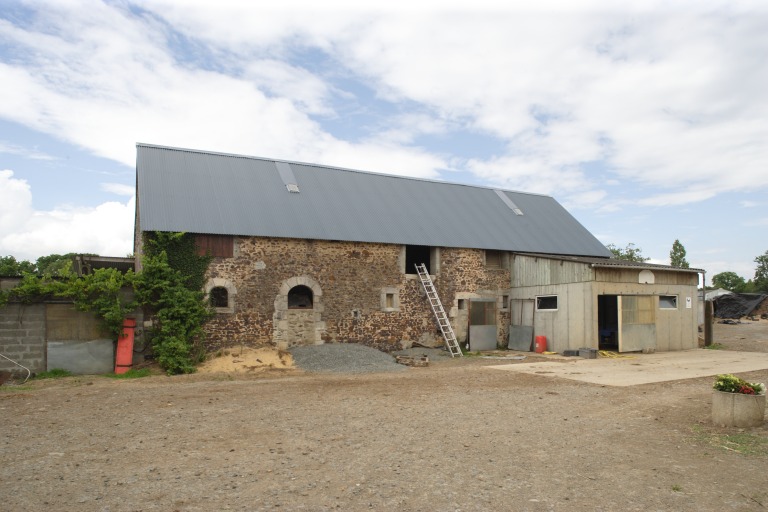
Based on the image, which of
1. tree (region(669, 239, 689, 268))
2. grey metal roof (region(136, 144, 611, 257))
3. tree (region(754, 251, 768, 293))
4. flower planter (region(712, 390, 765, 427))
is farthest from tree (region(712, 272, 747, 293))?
flower planter (region(712, 390, 765, 427))

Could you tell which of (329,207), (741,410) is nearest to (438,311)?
(329,207)

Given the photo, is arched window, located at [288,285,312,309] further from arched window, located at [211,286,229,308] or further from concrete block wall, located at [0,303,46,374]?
concrete block wall, located at [0,303,46,374]

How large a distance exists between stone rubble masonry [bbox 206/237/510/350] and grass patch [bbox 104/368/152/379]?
201cm

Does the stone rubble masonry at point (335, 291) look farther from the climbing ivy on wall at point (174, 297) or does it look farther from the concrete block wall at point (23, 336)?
the concrete block wall at point (23, 336)

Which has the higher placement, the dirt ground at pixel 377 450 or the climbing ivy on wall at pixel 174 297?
the climbing ivy on wall at pixel 174 297

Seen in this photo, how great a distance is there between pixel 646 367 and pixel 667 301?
5476 millimetres

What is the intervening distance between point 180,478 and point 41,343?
10180mm

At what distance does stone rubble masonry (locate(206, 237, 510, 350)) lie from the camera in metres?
16.2

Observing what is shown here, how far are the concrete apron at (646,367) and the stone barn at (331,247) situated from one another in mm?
4264

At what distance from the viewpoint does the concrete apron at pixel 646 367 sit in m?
12.8

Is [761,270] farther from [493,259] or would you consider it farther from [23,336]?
[23,336]

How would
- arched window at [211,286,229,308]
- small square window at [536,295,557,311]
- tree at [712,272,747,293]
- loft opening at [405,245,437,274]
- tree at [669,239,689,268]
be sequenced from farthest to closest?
tree at [712,272,747,293] → tree at [669,239,689,268] → loft opening at [405,245,437,274] → small square window at [536,295,557,311] → arched window at [211,286,229,308]

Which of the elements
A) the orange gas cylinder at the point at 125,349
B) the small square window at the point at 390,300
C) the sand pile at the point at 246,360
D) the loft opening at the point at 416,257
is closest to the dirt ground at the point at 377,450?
the orange gas cylinder at the point at 125,349

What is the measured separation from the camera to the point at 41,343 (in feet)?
44.4
